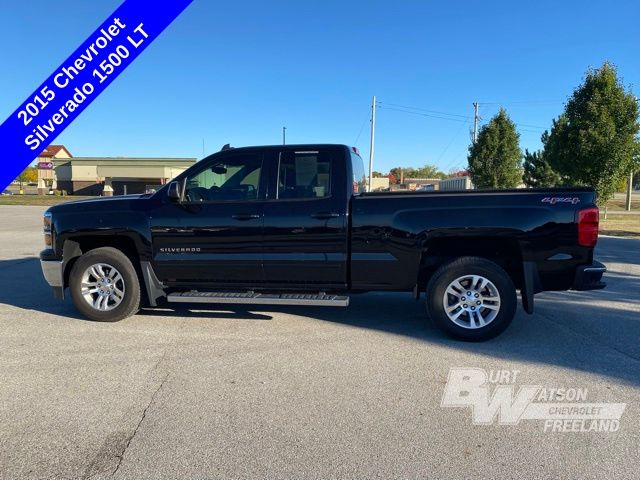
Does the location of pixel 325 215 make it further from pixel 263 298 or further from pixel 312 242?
pixel 263 298

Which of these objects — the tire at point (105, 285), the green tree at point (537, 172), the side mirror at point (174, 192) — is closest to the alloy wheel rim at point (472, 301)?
the side mirror at point (174, 192)

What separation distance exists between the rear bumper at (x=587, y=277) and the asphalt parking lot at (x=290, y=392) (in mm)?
603

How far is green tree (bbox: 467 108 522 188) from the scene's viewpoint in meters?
28.0

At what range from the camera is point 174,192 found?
5273mm

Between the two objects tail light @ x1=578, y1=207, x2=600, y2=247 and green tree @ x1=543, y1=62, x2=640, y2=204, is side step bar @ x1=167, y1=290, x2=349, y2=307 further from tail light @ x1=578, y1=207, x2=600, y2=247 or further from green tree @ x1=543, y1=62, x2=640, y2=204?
green tree @ x1=543, y1=62, x2=640, y2=204

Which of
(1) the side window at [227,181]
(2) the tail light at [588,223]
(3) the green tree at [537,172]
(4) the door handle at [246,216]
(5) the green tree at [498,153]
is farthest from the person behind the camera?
(3) the green tree at [537,172]

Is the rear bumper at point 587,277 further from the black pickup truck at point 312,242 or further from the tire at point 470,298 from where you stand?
the tire at point 470,298

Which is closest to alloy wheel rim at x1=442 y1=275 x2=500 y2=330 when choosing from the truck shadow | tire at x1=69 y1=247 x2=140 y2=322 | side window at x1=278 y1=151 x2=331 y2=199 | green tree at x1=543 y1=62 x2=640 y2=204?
the truck shadow

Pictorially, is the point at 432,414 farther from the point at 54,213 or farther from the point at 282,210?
the point at 54,213

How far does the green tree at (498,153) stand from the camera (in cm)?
2798

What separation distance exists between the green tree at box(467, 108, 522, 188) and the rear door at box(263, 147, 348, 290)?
24781 millimetres

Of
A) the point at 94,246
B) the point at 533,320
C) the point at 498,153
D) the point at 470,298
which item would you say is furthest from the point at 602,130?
the point at 94,246

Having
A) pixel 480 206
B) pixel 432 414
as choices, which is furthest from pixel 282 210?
pixel 432 414

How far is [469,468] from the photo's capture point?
2775 millimetres
